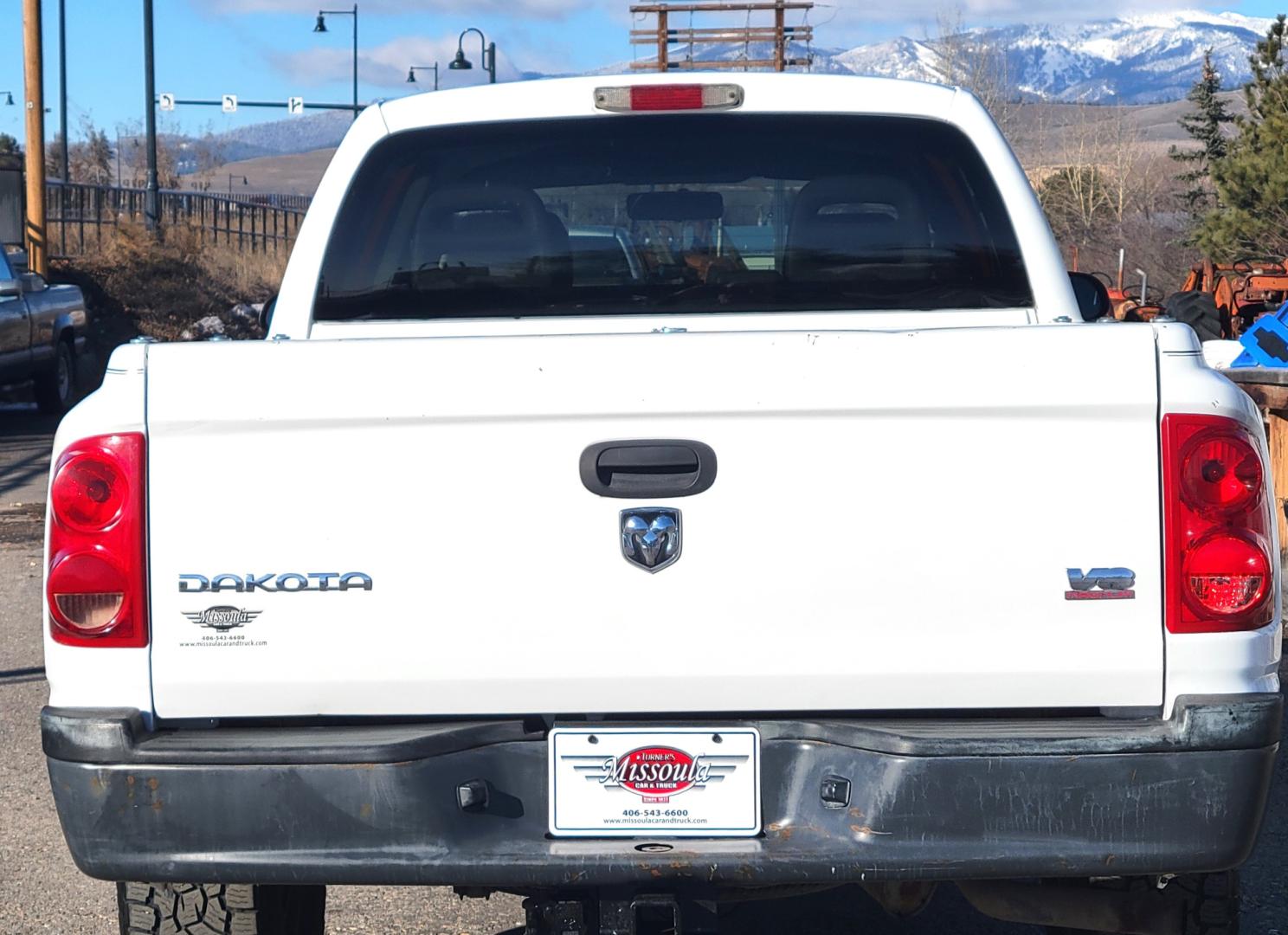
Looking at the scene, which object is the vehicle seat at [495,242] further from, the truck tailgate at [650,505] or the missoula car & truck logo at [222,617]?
the missoula car & truck logo at [222,617]

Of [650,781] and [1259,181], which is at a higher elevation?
[1259,181]

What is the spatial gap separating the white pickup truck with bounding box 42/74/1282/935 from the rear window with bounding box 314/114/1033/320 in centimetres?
118

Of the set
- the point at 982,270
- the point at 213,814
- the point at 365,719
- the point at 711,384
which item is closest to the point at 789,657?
the point at 711,384

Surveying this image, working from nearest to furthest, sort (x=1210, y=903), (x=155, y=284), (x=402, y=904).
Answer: (x=1210, y=903), (x=402, y=904), (x=155, y=284)

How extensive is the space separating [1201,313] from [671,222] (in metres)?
13.6

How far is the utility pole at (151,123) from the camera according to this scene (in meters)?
29.6

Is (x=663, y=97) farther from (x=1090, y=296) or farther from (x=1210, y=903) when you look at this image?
(x=1210, y=903)

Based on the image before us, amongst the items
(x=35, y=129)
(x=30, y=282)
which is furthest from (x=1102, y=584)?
(x=35, y=129)

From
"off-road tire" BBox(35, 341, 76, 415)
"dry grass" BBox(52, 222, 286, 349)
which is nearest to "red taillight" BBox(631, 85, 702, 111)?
"off-road tire" BBox(35, 341, 76, 415)

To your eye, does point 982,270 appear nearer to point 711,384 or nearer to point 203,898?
point 711,384

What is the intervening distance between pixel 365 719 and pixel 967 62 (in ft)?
172

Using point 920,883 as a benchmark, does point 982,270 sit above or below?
above

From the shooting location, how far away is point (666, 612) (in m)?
2.96

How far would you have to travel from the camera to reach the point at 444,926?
179 inches
